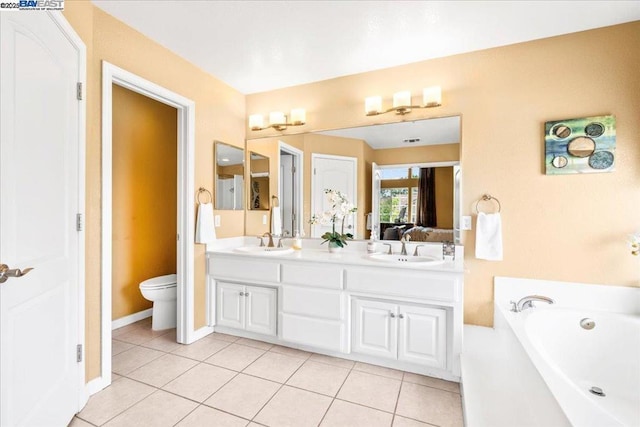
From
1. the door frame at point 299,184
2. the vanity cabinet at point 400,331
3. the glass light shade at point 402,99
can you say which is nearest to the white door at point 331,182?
the door frame at point 299,184

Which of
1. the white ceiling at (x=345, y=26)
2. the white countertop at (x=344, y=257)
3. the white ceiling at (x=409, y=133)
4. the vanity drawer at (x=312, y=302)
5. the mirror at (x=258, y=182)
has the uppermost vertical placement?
the white ceiling at (x=345, y=26)

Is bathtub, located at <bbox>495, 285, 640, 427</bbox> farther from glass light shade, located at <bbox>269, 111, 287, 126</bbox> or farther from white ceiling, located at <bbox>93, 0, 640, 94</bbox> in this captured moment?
glass light shade, located at <bbox>269, 111, 287, 126</bbox>

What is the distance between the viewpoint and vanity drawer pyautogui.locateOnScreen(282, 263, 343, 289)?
7.52ft

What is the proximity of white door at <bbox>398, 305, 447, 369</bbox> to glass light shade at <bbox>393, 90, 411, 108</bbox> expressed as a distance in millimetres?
1639

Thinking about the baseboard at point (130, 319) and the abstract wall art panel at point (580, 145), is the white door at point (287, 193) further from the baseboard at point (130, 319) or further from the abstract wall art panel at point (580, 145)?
the abstract wall art panel at point (580, 145)

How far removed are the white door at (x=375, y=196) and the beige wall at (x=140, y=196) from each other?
2.39m

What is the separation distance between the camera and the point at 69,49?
1612mm

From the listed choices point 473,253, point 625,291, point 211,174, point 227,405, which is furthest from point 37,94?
point 625,291

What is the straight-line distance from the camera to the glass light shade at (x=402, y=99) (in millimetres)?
2527

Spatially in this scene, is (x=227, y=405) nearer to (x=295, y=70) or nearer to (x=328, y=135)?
(x=328, y=135)

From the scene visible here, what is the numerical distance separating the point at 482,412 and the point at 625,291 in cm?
142

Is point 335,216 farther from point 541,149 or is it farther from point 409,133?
point 541,149

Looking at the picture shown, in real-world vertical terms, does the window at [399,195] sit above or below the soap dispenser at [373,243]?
above

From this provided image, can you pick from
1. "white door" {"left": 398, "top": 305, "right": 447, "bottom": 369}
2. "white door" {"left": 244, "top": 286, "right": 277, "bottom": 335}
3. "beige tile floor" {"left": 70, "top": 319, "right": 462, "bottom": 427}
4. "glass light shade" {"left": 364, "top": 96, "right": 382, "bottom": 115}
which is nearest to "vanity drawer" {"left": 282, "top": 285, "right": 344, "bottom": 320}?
"white door" {"left": 244, "top": 286, "right": 277, "bottom": 335}
